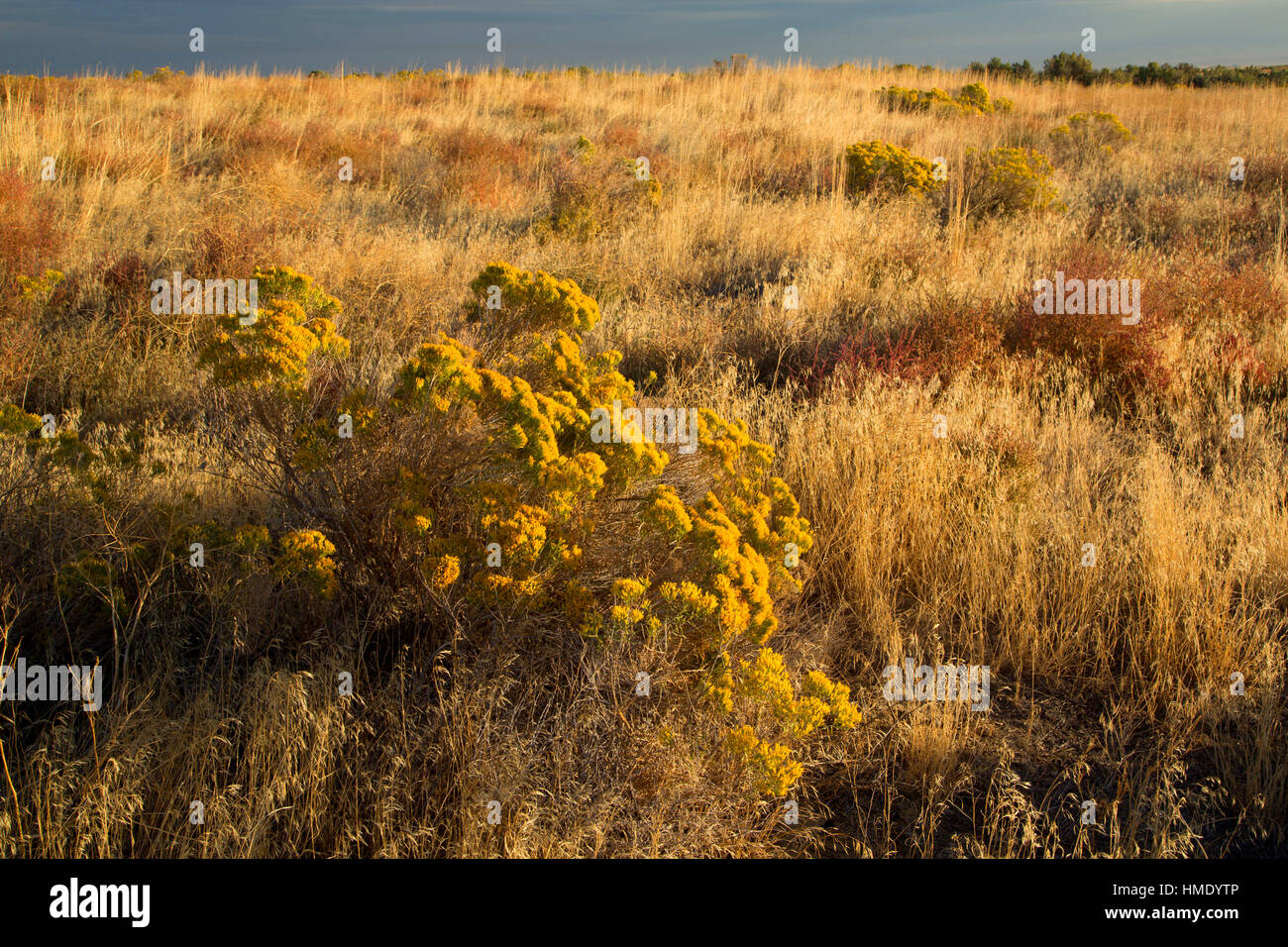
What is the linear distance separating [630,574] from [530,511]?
1.47ft

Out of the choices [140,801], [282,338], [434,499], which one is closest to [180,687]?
[140,801]

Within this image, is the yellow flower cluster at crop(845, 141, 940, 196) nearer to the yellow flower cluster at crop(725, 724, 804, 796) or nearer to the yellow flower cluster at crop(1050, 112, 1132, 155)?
the yellow flower cluster at crop(1050, 112, 1132, 155)

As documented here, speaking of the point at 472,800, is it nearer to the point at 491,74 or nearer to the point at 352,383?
the point at 352,383

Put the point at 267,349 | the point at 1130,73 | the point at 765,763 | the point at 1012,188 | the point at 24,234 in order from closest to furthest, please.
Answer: the point at 765,763, the point at 267,349, the point at 24,234, the point at 1012,188, the point at 1130,73

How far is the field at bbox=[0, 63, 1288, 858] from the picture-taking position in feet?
7.59

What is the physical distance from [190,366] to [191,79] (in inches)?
600

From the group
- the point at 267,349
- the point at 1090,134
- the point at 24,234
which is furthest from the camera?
the point at 1090,134

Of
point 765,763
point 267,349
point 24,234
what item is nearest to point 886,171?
point 24,234

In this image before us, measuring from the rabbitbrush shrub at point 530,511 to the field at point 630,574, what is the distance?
0.05 ft

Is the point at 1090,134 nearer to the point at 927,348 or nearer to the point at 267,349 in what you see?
the point at 927,348

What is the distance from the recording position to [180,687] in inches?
104

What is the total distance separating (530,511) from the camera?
2.49 metres

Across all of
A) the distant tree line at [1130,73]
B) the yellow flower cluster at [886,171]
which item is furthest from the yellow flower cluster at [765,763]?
the distant tree line at [1130,73]
